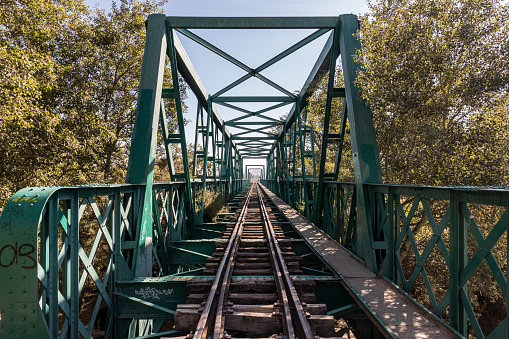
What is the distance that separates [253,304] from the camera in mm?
3846

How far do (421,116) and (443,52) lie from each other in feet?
4.61

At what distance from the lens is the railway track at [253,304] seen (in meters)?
3.04

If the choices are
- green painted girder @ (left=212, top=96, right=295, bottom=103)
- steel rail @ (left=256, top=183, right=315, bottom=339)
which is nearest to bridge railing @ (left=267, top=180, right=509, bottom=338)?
steel rail @ (left=256, top=183, right=315, bottom=339)

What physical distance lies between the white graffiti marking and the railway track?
40 centimetres

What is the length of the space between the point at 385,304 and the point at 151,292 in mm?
3246

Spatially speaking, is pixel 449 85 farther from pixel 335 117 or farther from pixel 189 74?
pixel 335 117

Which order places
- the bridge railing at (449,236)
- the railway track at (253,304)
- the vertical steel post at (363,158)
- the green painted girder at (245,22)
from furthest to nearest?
the green painted girder at (245,22) < the vertical steel post at (363,158) < the railway track at (253,304) < the bridge railing at (449,236)

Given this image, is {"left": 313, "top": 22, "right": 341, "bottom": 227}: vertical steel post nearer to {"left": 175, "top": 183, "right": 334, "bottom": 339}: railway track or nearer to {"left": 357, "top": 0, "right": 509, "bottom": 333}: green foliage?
{"left": 357, "top": 0, "right": 509, "bottom": 333}: green foliage

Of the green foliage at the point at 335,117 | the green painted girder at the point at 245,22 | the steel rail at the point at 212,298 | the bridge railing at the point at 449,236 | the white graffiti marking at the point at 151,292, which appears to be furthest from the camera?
the green foliage at the point at 335,117

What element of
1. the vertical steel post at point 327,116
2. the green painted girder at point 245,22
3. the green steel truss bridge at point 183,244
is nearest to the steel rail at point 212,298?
the green steel truss bridge at point 183,244

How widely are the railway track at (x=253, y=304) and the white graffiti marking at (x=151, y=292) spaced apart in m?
0.40

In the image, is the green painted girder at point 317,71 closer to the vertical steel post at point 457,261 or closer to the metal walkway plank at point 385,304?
the metal walkway plank at point 385,304

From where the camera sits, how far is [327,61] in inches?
349

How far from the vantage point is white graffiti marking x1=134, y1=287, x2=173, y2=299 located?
168 inches
